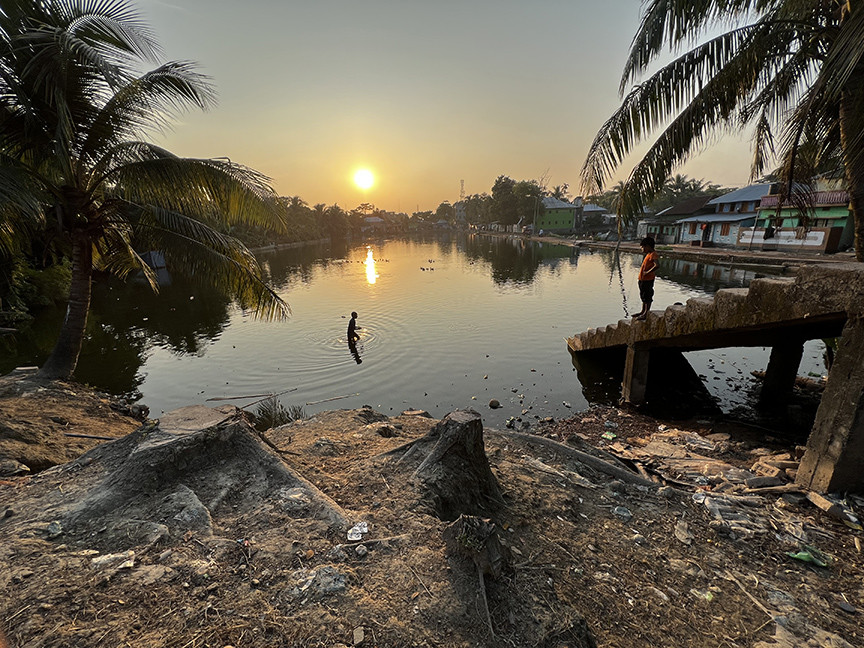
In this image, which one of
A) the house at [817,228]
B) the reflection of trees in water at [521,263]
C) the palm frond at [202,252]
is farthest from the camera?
the reflection of trees in water at [521,263]

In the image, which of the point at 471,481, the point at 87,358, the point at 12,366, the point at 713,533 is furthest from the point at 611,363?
the point at 12,366

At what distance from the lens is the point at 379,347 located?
14656 mm

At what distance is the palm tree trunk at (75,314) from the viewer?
7805 mm

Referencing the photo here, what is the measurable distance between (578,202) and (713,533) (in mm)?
87300

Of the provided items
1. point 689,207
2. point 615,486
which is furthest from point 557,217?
point 615,486

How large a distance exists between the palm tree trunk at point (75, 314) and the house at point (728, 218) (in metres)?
47.5

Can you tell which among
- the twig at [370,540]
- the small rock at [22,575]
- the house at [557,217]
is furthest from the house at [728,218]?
the small rock at [22,575]

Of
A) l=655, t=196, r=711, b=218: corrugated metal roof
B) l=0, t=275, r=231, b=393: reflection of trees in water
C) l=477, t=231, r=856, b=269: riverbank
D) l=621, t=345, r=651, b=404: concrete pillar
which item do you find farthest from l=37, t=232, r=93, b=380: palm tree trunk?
l=655, t=196, r=711, b=218: corrugated metal roof

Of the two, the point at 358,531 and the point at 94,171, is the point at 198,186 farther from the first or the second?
the point at 358,531

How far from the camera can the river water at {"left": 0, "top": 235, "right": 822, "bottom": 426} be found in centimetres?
1088

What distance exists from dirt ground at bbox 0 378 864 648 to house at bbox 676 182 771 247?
4307cm

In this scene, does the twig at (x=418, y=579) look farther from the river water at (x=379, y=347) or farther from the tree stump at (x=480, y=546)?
the river water at (x=379, y=347)

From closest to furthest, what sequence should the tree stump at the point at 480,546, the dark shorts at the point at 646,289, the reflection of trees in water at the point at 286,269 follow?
the tree stump at the point at 480,546
the dark shorts at the point at 646,289
the reflection of trees in water at the point at 286,269

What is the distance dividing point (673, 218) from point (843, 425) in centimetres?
5319
